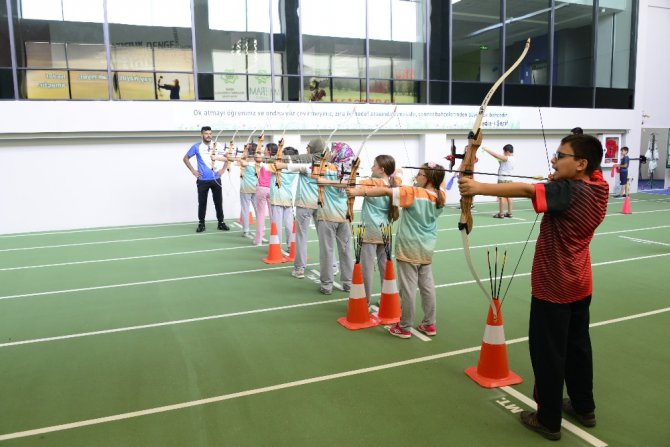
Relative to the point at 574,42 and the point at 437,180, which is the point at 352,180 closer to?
the point at 437,180

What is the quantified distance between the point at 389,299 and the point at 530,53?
1899 cm

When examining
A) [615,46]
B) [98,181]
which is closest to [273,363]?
[98,181]

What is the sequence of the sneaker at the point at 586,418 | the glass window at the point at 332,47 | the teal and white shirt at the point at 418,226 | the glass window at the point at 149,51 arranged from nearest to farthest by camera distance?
the sneaker at the point at 586,418
the teal and white shirt at the point at 418,226
the glass window at the point at 149,51
the glass window at the point at 332,47

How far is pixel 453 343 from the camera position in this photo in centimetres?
420

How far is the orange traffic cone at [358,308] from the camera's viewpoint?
4.55 m

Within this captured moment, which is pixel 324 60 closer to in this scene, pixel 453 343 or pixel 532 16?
pixel 532 16

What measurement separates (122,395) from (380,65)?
12.2m

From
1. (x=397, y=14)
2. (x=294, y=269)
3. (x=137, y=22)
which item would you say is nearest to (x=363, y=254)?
(x=294, y=269)

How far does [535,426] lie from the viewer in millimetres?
2891

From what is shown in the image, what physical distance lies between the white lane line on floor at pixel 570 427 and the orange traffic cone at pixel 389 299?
1393 mm

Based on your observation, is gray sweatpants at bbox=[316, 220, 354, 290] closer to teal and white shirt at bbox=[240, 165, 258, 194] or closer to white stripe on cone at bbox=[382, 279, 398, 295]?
white stripe on cone at bbox=[382, 279, 398, 295]

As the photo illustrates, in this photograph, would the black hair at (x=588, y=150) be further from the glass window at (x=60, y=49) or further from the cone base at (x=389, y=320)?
the glass window at (x=60, y=49)

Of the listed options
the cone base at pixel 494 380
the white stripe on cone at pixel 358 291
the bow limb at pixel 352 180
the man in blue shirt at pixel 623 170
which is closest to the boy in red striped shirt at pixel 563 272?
the cone base at pixel 494 380

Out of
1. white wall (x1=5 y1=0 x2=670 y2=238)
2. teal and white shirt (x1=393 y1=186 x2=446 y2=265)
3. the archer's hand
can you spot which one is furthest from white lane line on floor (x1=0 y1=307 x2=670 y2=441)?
white wall (x1=5 y1=0 x2=670 y2=238)
